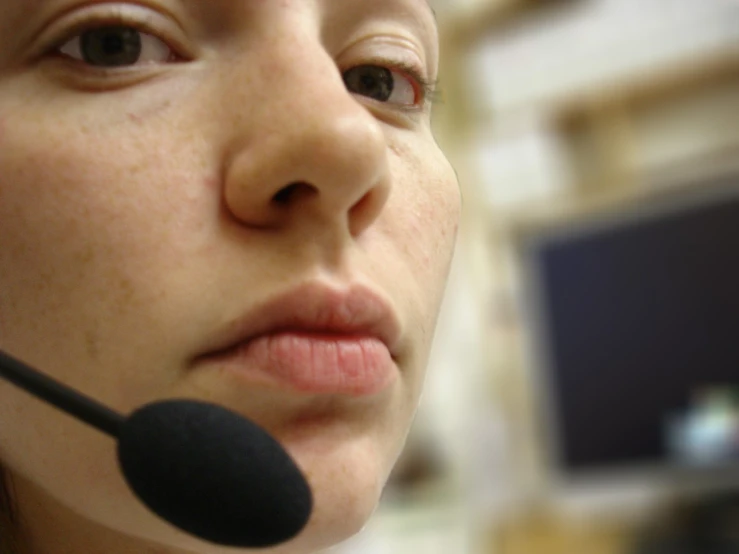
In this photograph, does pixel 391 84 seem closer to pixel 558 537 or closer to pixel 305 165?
pixel 305 165

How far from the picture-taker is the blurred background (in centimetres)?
139

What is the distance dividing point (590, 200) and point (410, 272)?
1273 mm

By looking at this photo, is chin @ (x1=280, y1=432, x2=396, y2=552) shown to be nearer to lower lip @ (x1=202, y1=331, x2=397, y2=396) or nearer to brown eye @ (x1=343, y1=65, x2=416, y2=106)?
lower lip @ (x1=202, y1=331, x2=397, y2=396)

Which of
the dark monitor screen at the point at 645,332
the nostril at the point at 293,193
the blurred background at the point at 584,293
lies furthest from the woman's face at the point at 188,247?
the dark monitor screen at the point at 645,332

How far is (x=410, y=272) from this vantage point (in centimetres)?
40

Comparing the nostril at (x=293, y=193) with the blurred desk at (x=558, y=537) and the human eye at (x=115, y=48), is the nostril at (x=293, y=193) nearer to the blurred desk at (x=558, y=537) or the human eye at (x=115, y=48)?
the human eye at (x=115, y=48)

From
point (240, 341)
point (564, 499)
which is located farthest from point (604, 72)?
point (240, 341)

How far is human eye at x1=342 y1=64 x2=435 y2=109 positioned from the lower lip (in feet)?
0.59

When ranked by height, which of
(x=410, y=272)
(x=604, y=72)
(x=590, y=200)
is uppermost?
(x=604, y=72)

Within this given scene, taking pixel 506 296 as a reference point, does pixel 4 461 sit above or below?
below

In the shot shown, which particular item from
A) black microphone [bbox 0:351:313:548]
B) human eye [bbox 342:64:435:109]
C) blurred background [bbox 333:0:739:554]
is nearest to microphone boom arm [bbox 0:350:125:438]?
black microphone [bbox 0:351:313:548]

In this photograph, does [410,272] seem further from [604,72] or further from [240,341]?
[604,72]

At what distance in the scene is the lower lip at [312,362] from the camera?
12.7 inches

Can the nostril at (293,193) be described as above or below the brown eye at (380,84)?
below
